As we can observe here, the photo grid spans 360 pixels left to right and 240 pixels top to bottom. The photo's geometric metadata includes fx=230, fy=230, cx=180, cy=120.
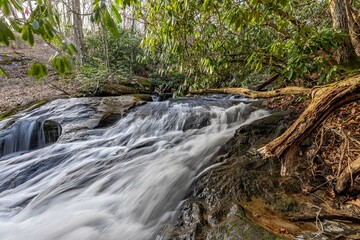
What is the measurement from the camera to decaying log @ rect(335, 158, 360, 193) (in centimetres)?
210

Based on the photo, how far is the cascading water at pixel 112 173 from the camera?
96.4 inches

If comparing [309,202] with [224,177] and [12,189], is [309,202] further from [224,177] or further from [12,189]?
[12,189]

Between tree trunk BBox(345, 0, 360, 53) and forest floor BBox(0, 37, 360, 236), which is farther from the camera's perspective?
tree trunk BBox(345, 0, 360, 53)

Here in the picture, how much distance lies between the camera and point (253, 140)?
356cm

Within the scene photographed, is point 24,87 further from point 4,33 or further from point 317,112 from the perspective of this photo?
point 317,112

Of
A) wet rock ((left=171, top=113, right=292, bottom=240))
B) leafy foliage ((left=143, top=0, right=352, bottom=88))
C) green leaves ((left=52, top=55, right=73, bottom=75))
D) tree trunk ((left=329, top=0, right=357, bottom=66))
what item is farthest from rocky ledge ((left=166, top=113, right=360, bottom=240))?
tree trunk ((left=329, top=0, right=357, bottom=66))

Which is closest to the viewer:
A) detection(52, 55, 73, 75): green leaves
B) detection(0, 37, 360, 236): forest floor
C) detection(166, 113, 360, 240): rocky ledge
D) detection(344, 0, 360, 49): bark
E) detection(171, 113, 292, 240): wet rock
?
detection(52, 55, 73, 75): green leaves

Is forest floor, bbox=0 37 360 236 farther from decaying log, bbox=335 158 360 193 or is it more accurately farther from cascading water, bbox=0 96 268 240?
cascading water, bbox=0 96 268 240

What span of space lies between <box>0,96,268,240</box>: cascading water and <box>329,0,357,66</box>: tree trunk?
1.83m

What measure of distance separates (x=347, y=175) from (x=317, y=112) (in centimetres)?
66

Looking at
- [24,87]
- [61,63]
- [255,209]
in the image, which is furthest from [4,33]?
[24,87]

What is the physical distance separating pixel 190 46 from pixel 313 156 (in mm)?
2364

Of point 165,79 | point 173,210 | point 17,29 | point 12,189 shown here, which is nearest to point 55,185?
point 12,189

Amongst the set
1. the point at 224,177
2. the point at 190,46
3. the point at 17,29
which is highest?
the point at 190,46
